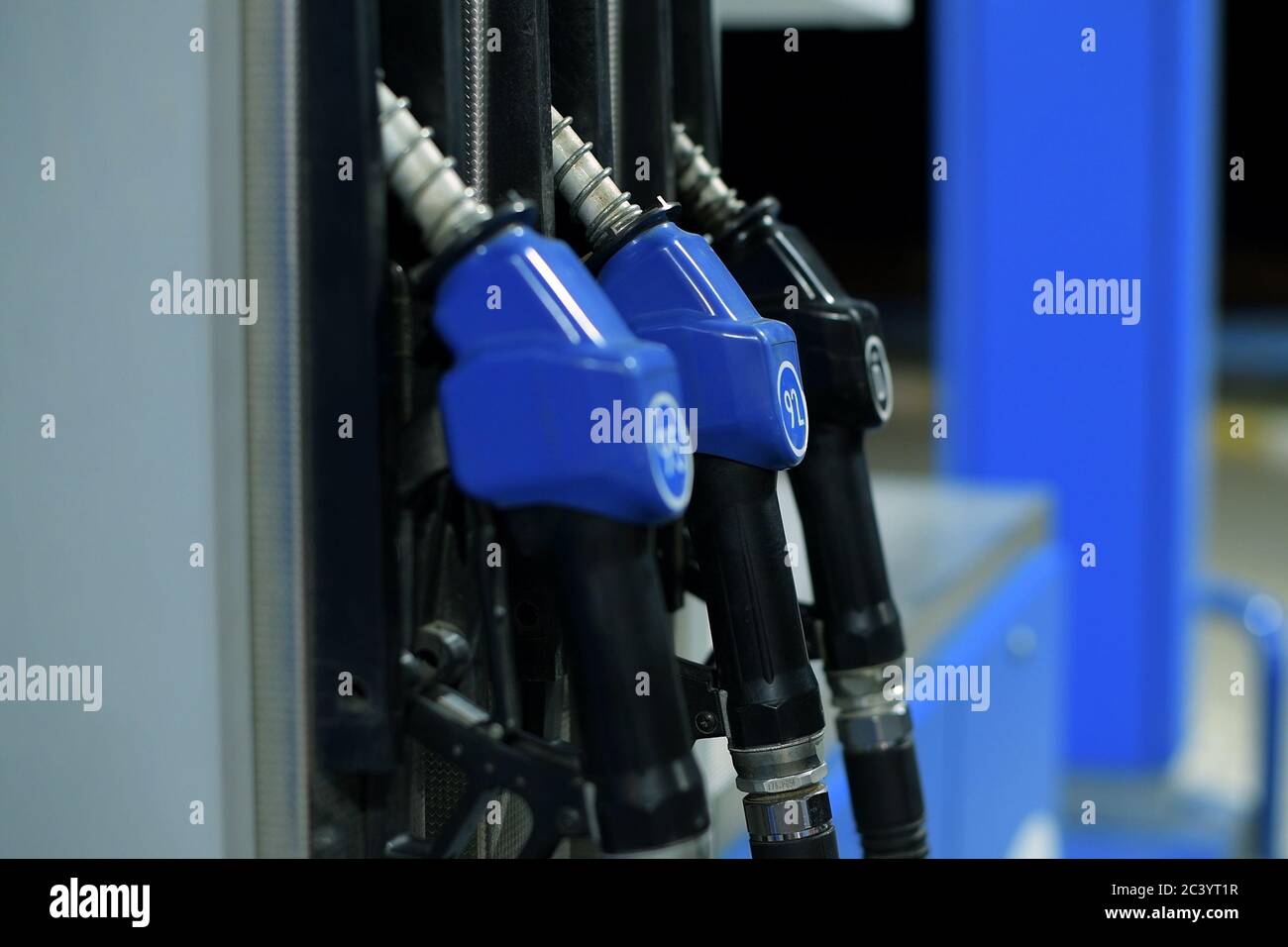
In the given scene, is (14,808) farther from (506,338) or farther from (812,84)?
(812,84)

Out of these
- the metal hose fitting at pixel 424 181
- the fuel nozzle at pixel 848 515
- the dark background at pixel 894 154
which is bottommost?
the fuel nozzle at pixel 848 515

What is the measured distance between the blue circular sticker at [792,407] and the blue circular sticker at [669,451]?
0.07 m

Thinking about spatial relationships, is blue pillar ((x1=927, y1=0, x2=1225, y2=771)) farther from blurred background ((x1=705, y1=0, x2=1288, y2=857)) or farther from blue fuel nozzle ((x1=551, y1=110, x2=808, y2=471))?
blue fuel nozzle ((x1=551, y1=110, x2=808, y2=471))

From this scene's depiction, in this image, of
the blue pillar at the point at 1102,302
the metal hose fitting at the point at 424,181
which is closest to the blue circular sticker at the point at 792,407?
the metal hose fitting at the point at 424,181

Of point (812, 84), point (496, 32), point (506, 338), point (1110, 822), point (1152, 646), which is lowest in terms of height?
point (1110, 822)

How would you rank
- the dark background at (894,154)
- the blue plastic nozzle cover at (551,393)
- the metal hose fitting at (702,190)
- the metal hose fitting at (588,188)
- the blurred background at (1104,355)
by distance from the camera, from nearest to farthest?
1. the blue plastic nozzle cover at (551,393)
2. the metal hose fitting at (588,188)
3. the metal hose fitting at (702,190)
4. the blurred background at (1104,355)
5. the dark background at (894,154)

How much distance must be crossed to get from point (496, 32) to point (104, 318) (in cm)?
18

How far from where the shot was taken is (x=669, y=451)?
44 cm

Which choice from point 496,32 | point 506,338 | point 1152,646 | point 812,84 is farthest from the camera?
point 812,84

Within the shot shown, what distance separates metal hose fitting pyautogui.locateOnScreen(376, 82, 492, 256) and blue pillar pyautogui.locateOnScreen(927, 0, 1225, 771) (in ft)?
7.42

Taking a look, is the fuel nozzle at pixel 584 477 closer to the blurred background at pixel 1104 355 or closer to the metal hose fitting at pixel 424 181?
the metal hose fitting at pixel 424 181

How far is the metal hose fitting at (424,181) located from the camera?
47 cm

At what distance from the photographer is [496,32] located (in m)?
0.55
